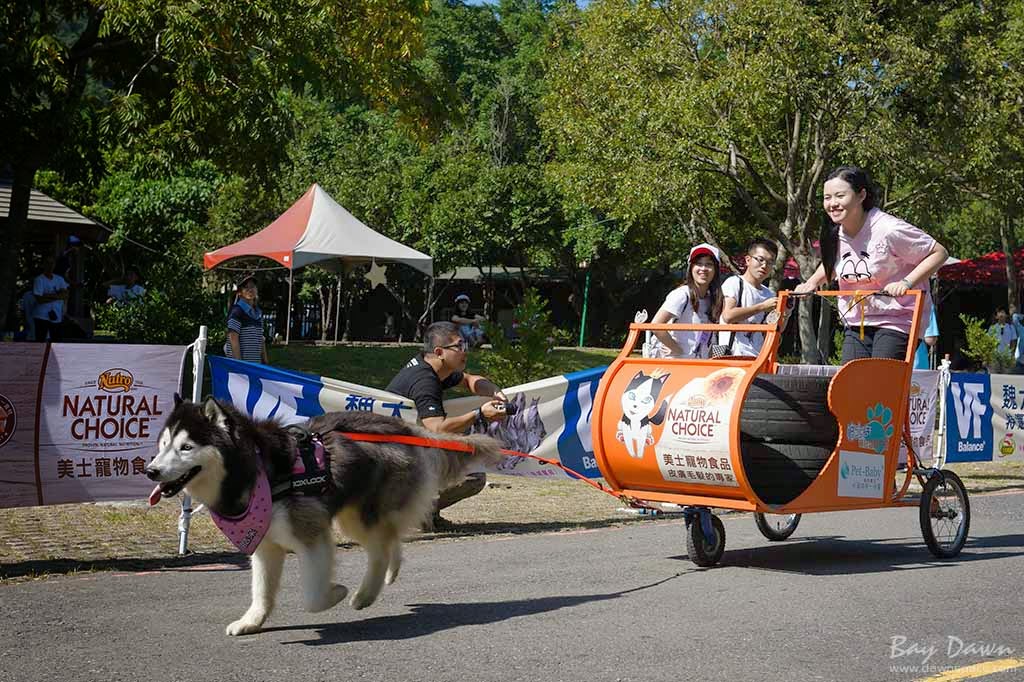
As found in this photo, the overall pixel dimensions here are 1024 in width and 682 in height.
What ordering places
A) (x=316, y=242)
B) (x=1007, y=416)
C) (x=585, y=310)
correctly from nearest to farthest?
(x=1007, y=416), (x=316, y=242), (x=585, y=310)

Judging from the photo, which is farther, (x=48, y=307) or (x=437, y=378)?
(x=48, y=307)

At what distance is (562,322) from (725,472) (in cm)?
4271

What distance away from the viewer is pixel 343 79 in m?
18.4

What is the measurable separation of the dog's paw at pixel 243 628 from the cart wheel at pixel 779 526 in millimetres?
4281

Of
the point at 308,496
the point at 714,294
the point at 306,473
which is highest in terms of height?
the point at 714,294

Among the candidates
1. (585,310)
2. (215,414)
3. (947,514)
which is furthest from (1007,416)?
(585,310)

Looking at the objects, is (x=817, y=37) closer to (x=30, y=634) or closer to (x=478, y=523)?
(x=478, y=523)

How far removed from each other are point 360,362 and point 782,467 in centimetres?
2103

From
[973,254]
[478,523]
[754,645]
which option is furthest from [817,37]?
[973,254]

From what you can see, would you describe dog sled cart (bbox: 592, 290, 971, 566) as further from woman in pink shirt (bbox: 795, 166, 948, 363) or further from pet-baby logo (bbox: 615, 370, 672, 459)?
woman in pink shirt (bbox: 795, 166, 948, 363)

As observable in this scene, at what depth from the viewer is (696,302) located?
9.02 m

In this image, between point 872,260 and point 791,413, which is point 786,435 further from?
point 872,260

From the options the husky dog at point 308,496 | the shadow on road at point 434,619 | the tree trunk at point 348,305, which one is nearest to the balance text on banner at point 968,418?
the shadow on road at point 434,619

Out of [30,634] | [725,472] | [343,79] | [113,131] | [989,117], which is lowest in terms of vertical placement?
[30,634]
